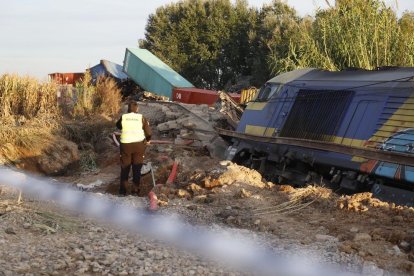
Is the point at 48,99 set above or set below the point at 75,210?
above

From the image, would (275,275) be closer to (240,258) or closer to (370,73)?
(240,258)

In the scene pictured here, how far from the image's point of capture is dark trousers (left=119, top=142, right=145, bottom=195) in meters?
10.5

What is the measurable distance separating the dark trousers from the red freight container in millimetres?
9927

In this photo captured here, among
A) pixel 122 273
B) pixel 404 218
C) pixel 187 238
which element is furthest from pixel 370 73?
pixel 122 273

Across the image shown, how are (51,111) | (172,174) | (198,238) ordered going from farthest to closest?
(51,111)
(172,174)
(198,238)

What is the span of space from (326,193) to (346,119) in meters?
2.18

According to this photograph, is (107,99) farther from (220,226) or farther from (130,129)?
(220,226)

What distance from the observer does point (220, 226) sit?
21.9 ft

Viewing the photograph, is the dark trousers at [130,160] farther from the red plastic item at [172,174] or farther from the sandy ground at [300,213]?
the sandy ground at [300,213]

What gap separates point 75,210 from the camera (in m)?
7.43

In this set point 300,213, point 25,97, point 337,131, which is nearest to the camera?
point 300,213

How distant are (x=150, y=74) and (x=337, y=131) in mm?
15029

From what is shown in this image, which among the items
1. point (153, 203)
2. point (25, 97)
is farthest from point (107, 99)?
point (153, 203)

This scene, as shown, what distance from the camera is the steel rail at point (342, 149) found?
7.61 meters
